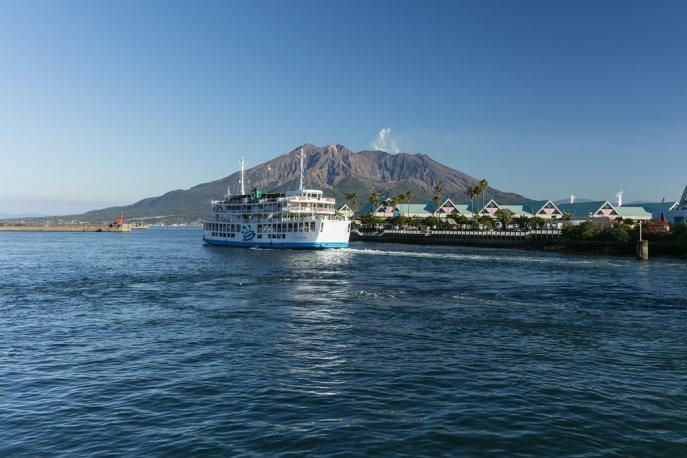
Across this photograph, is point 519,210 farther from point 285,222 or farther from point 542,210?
point 285,222

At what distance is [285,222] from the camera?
10075 centimetres

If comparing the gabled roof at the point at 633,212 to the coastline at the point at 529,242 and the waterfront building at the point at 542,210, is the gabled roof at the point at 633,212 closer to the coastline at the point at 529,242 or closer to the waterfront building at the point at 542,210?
the waterfront building at the point at 542,210

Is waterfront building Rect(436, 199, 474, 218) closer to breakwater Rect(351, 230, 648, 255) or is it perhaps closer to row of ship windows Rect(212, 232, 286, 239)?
breakwater Rect(351, 230, 648, 255)

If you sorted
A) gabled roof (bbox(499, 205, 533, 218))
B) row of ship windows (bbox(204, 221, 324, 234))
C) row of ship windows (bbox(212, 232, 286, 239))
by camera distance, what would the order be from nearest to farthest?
row of ship windows (bbox(204, 221, 324, 234))
row of ship windows (bbox(212, 232, 286, 239))
gabled roof (bbox(499, 205, 533, 218))

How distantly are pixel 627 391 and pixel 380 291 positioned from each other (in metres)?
26.6

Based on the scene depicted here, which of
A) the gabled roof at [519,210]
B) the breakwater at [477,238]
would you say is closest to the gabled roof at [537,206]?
the gabled roof at [519,210]

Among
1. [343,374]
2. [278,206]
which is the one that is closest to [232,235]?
[278,206]

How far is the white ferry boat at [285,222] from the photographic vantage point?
97250mm

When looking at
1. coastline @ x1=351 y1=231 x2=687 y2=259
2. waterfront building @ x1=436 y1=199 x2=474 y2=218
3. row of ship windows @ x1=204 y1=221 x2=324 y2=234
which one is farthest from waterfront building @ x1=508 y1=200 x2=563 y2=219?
row of ship windows @ x1=204 y1=221 x2=324 y2=234

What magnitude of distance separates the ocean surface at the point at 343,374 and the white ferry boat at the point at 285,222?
2246 inches

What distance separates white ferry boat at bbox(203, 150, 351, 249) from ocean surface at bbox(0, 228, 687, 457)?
57.0 m

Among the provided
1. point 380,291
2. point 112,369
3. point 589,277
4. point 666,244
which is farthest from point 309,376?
point 666,244

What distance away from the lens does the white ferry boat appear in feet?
319

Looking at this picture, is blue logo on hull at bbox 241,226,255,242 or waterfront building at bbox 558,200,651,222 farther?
waterfront building at bbox 558,200,651,222
